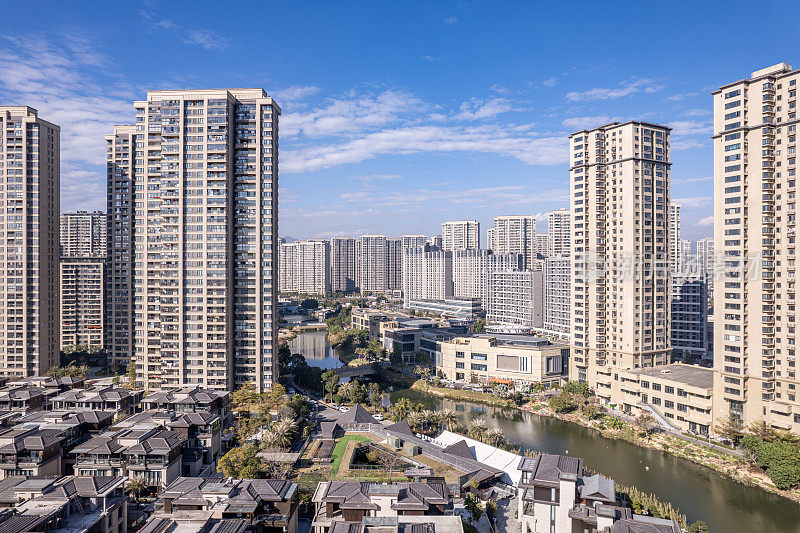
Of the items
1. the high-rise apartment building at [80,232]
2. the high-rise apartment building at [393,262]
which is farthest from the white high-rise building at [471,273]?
the high-rise apartment building at [80,232]

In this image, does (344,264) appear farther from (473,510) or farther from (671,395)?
(473,510)

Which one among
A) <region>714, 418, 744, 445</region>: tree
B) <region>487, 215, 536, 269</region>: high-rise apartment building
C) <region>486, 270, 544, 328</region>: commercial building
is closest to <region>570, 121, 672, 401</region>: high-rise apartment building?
<region>714, 418, 744, 445</region>: tree

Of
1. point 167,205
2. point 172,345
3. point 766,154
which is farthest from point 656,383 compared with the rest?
point 167,205

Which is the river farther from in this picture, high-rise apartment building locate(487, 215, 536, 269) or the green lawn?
high-rise apartment building locate(487, 215, 536, 269)

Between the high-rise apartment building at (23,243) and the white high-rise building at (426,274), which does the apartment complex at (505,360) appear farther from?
the white high-rise building at (426,274)

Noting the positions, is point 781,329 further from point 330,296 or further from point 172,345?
point 330,296

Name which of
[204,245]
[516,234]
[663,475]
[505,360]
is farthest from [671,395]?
[516,234]
